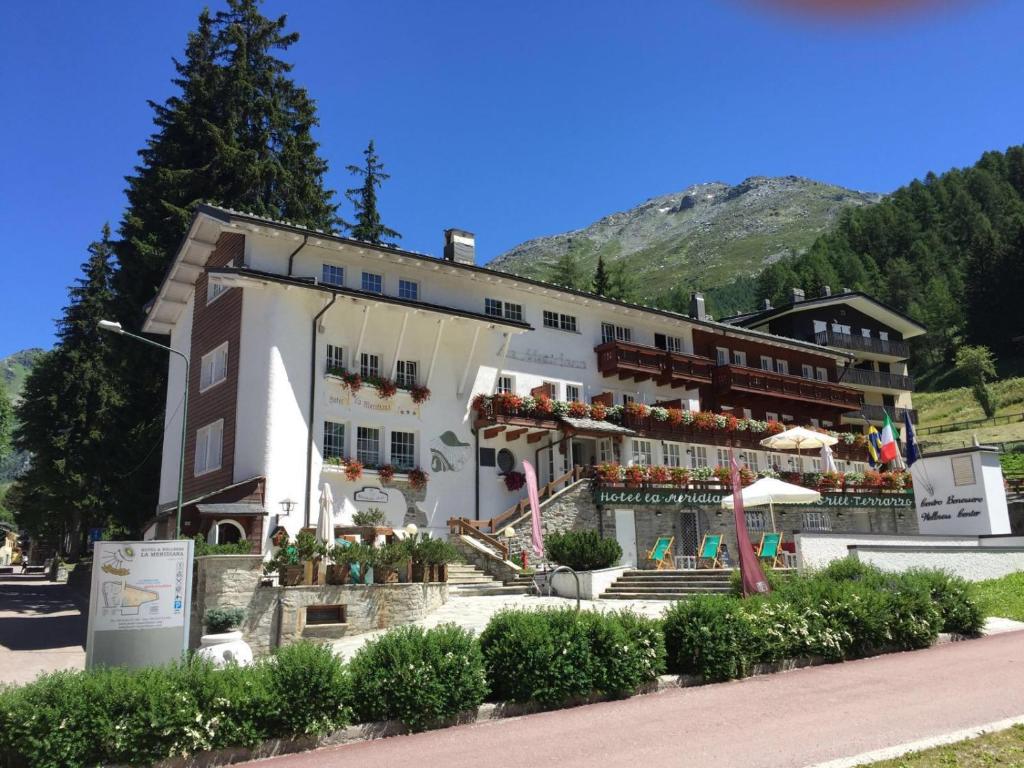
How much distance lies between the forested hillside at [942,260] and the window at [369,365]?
7318 cm

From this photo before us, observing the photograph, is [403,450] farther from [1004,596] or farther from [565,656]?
[565,656]

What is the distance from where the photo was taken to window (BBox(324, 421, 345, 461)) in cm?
2644

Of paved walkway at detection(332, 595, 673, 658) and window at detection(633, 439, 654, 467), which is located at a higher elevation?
window at detection(633, 439, 654, 467)

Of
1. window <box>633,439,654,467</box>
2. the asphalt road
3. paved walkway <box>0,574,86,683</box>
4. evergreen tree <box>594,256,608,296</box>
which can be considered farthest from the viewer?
evergreen tree <box>594,256,608,296</box>

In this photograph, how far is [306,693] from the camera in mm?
9258

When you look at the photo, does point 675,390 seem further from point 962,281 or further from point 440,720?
point 962,281

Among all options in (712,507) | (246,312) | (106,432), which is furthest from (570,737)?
(106,432)

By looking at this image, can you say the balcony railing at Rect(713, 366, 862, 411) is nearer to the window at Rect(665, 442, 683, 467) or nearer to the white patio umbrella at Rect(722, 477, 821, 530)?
the window at Rect(665, 442, 683, 467)

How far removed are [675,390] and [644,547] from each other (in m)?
9.58

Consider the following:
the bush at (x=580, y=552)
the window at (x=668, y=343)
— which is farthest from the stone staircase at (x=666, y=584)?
the window at (x=668, y=343)

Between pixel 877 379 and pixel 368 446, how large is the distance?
134 ft

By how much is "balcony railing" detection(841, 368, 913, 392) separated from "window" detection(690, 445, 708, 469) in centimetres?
2105

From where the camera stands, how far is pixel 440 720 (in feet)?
32.1

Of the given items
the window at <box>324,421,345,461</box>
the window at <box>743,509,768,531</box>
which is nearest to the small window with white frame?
the window at <box>324,421,345,461</box>
